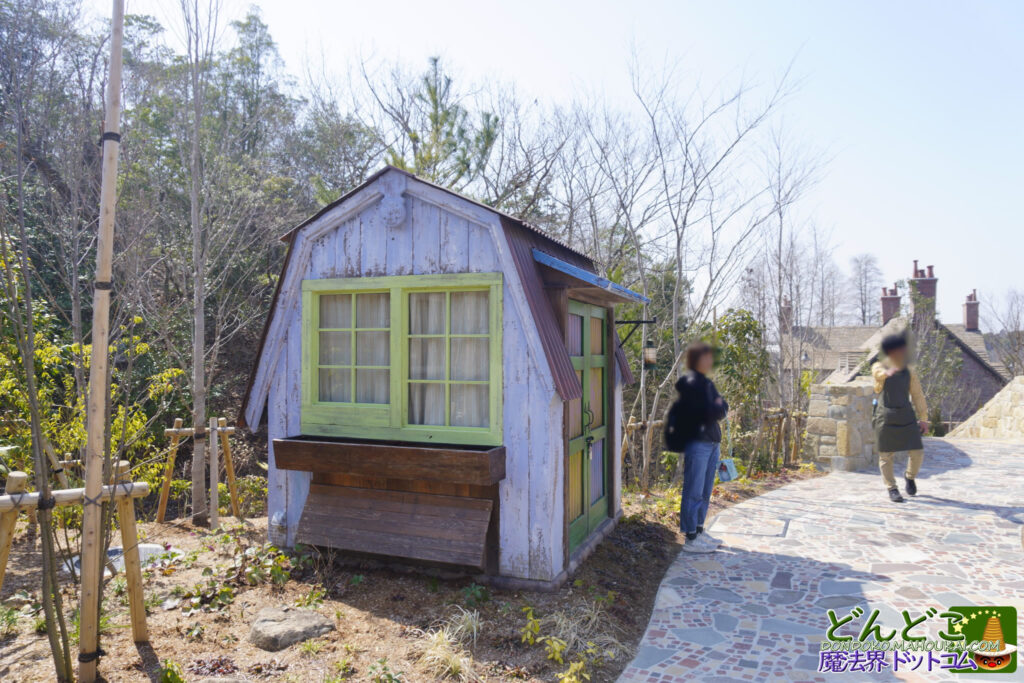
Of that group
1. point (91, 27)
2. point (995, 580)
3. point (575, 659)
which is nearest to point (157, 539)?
point (575, 659)

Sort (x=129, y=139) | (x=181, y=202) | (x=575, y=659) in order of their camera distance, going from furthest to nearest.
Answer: (x=181, y=202)
(x=129, y=139)
(x=575, y=659)

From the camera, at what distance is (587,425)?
5.39 meters

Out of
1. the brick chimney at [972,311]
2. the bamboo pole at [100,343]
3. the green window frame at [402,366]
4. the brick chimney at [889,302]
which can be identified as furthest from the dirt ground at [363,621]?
the brick chimney at [972,311]

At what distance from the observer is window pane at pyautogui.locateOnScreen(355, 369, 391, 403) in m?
4.93

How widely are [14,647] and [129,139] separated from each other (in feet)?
23.5

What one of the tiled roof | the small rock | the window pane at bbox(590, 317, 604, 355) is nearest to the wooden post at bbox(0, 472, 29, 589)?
the small rock

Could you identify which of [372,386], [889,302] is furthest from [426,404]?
[889,302]

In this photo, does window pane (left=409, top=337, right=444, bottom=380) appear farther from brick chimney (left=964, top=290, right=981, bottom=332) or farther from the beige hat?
brick chimney (left=964, top=290, right=981, bottom=332)

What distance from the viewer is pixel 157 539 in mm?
6070

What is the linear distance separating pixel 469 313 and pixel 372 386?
40.5 inches

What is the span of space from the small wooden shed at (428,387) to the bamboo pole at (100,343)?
1.76m

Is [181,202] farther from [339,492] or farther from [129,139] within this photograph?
[339,492]

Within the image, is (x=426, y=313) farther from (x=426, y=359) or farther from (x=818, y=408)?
(x=818, y=408)

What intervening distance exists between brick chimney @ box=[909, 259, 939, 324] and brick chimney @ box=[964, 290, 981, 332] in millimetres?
12198
